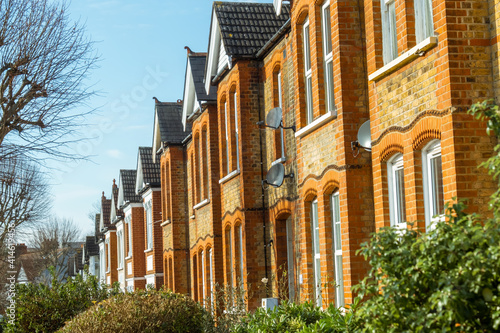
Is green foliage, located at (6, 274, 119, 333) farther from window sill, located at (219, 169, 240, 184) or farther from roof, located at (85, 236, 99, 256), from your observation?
roof, located at (85, 236, 99, 256)

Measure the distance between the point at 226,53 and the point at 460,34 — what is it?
37.3 ft

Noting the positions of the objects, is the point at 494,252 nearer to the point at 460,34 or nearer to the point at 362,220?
the point at 460,34

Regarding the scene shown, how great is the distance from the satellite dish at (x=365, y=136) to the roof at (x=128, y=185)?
102 ft

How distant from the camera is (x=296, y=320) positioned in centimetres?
1091

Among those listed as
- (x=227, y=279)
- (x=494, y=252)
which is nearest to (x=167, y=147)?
(x=227, y=279)

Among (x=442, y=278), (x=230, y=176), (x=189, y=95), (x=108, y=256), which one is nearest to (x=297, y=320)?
(x=442, y=278)

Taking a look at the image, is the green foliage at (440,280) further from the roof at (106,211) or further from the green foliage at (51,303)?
the roof at (106,211)

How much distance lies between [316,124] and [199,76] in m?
12.8

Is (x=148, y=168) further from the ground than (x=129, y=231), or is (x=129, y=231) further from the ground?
(x=148, y=168)

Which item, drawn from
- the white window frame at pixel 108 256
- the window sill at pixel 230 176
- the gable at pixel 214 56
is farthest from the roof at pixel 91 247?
the window sill at pixel 230 176

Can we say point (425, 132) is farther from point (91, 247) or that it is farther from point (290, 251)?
point (91, 247)

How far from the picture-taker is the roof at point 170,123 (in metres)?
31.8

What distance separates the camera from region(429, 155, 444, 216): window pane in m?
9.74

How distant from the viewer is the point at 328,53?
45.7ft
